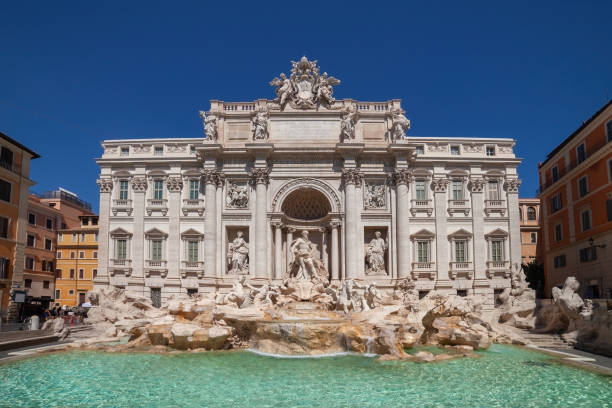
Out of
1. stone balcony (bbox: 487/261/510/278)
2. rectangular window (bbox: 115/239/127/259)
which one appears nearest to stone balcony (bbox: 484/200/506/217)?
stone balcony (bbox: 487/261/510/278)

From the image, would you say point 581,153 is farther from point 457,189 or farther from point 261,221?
point 261,221

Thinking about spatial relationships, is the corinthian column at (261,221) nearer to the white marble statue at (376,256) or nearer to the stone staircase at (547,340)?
the white marble statue at (376,256)

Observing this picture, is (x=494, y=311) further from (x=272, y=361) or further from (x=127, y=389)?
(x=127, y=389)

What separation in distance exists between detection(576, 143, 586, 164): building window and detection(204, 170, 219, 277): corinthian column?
24275mm

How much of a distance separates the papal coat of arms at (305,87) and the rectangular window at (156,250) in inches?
503

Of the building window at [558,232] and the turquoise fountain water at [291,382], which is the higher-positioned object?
Result: the building window at [558,232]

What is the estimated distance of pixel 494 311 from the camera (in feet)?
95.7

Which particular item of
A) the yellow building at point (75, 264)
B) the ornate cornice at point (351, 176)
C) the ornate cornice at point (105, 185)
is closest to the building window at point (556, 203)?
the ornate cornice at point (351, 176)

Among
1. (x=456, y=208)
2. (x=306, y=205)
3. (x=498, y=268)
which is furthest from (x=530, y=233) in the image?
(x=306, y=205)

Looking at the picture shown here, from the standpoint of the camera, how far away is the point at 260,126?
33125 millimetres

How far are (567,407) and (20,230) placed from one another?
110 feet

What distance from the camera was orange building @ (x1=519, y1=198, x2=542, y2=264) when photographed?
5132cm

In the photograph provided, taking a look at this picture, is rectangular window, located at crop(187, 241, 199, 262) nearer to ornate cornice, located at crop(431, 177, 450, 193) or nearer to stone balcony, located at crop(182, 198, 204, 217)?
stone balcony, located at crop(182, 198, 204, 217)

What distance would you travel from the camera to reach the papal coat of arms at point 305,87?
34.1 m
